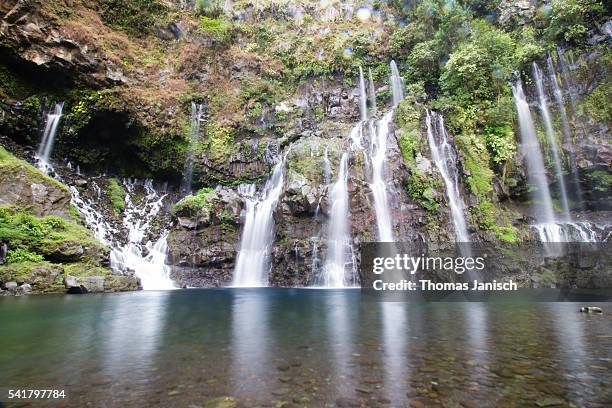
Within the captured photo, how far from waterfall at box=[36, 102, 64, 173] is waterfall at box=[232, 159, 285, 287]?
11732 millimetres

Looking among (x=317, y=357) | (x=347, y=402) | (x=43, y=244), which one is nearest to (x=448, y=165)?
(x=317, y=357)

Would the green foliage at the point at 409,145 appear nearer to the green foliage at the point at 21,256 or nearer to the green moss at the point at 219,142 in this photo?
the green moss at the point at 219,142

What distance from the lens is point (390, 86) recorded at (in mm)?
25547

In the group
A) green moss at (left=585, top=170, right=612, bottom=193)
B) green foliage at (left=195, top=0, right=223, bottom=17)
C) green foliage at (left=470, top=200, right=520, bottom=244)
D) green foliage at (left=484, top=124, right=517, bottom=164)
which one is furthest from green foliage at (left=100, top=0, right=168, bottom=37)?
green moss at (left=585, top=170, right=612, bottom=193)

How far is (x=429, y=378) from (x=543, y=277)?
15416 millimetres

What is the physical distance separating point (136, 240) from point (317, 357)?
16.6 meters

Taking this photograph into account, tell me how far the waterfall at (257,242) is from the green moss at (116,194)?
7.46 meters

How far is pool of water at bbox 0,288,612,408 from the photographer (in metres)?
3.11

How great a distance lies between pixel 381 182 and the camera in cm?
1711

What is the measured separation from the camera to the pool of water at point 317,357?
3.11 meters

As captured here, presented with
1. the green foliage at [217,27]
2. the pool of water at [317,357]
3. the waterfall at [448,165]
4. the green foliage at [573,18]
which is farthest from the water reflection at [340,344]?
the green foliage at [217,27]

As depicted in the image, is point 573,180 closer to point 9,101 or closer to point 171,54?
point 171,54

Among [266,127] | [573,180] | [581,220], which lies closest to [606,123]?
[573,180]

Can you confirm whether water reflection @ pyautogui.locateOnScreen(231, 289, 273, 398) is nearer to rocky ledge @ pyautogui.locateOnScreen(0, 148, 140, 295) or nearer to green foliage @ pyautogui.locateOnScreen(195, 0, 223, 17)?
rocky ledge @ pyautogui.locateOnScreen(0, 148, 140, 295)
